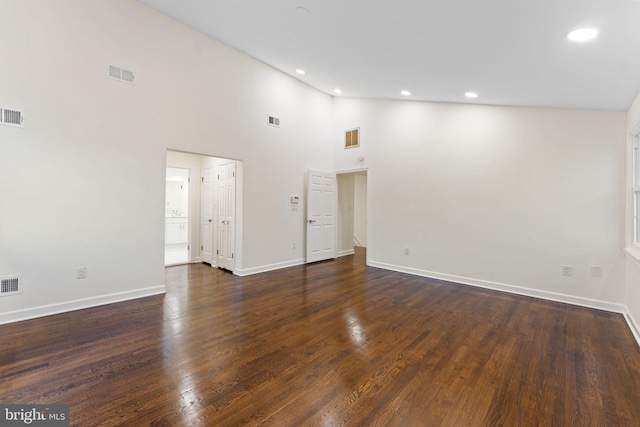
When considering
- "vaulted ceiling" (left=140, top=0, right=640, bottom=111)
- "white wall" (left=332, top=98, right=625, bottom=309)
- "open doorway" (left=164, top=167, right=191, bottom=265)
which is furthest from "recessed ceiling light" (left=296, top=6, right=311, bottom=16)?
"open doorway" (left=164, top=167, right=191, bottom=265)

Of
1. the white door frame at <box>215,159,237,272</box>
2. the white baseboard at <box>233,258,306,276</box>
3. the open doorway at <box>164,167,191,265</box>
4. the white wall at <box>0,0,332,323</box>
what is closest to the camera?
the white wall at <box>0,0,332,323</box>

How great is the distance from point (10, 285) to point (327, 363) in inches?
136

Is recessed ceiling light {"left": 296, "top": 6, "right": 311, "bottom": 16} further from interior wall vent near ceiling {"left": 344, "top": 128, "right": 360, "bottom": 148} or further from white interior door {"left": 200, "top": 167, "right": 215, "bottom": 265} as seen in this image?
white interior door {"left": 200, "top": 167, "right": 215, "bottom": 265}

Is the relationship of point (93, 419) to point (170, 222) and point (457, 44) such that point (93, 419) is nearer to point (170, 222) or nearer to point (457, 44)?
point (457, 44)

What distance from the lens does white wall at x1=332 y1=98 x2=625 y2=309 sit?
3.68m

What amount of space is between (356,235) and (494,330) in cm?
628

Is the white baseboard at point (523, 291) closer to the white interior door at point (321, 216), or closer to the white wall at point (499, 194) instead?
the white wall at point (499, 194)

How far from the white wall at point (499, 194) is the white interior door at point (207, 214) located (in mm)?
3312

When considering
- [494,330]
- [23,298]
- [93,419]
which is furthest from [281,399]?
[23,298]

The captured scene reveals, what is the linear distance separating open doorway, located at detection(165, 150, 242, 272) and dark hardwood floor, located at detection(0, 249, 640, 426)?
1736 mm

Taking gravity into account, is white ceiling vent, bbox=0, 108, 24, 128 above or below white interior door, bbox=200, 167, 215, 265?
above

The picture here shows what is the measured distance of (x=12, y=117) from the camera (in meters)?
2.97

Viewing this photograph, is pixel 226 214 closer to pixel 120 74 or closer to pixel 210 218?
pixel 210 218

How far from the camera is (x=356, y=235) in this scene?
362 inches
